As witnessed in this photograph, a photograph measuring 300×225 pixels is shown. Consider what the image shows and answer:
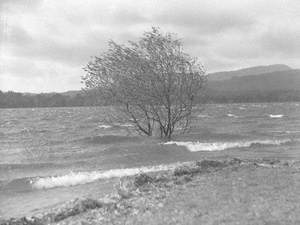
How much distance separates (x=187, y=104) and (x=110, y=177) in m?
9.22

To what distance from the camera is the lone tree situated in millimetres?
26234

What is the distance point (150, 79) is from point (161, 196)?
14.6 metres

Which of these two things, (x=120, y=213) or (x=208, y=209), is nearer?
(x=208, y=209)

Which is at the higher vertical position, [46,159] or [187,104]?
[187,104]

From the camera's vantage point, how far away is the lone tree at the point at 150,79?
86.1ft

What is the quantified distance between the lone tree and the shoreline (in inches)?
388

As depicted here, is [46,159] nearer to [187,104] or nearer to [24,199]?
[187,104]

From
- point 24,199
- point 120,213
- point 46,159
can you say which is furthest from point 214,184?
point 46,159

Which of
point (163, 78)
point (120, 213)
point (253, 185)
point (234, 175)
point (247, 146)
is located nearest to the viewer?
point (120, 213)

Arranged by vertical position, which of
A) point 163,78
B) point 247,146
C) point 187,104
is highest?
point 163,78

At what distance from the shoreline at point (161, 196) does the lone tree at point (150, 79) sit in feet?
32.3

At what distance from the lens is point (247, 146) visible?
31438 mm

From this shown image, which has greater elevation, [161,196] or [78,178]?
[161,196]

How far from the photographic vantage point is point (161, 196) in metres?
12.3
